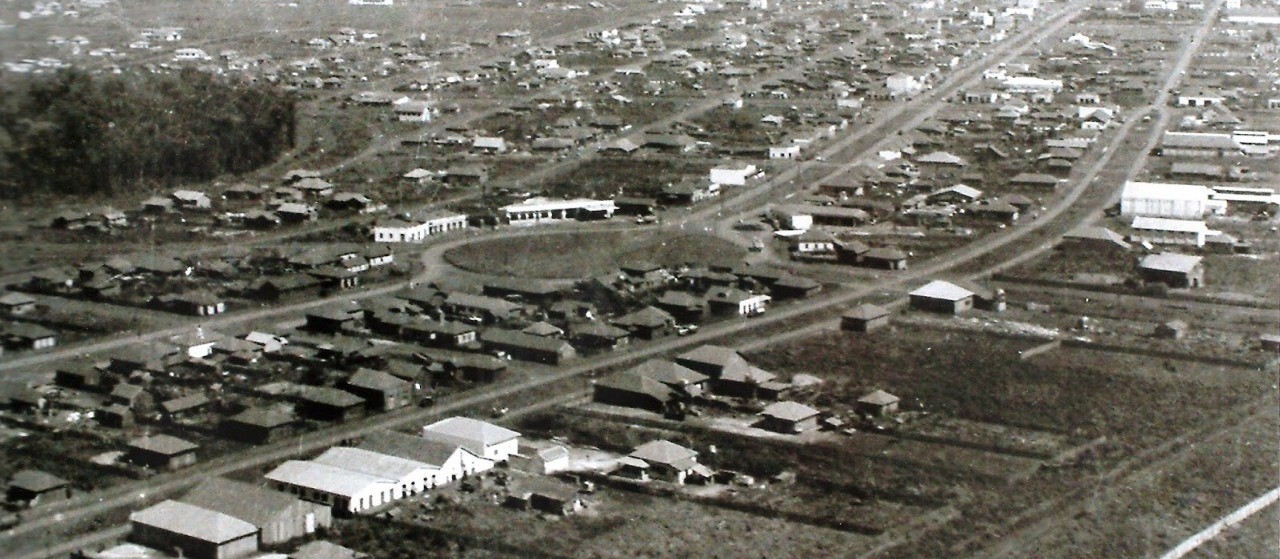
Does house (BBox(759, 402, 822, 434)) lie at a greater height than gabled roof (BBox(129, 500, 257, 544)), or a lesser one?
lesser

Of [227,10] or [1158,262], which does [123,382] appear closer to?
[1158,262]

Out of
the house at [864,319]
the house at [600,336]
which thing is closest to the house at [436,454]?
the house at [600,336]

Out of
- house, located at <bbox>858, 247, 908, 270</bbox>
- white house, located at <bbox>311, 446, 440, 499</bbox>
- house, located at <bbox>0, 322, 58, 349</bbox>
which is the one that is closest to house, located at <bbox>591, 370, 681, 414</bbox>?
white house, located at <bbox>311, 446, 440, 499</bbox>

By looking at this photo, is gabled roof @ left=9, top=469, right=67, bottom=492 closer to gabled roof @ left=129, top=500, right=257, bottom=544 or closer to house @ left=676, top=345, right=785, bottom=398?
gabled roof @ left=129, top=500, right=257, bottom=544

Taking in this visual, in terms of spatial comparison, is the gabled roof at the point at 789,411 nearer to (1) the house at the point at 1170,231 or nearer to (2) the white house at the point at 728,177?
(1) the house at the point at 1170,231

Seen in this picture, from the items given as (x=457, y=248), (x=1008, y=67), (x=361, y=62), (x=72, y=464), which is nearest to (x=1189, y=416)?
(x=72, y=464)

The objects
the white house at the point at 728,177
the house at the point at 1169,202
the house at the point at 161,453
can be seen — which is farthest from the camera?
the white house at the point at 728,177
